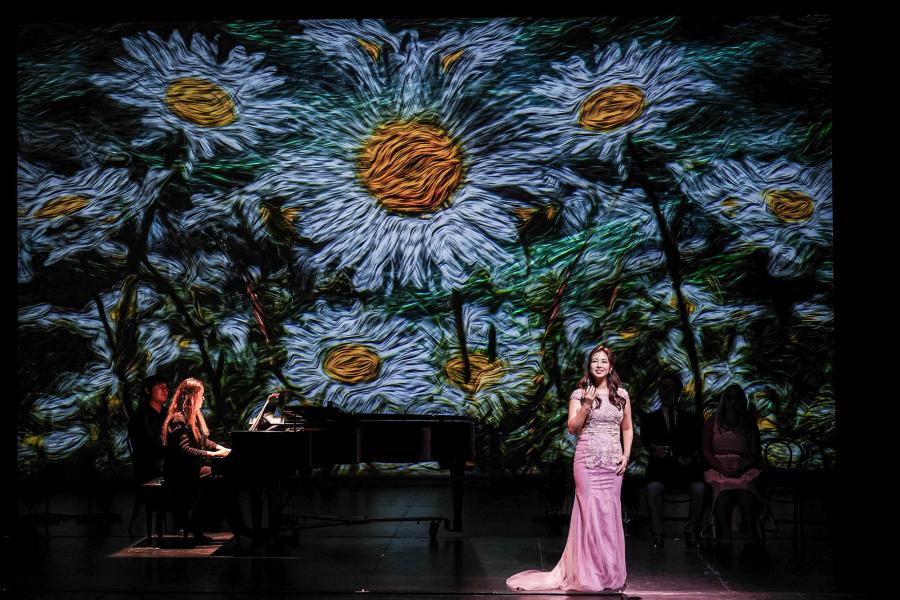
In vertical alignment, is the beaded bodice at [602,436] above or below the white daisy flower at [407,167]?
below

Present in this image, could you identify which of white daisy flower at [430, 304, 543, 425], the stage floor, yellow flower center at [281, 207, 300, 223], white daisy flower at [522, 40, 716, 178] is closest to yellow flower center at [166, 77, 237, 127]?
yellow flower center at [281, 207, 300, 223]

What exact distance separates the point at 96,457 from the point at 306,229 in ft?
9.49

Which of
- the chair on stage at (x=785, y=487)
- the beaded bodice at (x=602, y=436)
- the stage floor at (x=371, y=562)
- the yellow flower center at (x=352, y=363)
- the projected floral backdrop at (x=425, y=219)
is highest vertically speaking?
the projected floral backdrop at (x=425, y=219)

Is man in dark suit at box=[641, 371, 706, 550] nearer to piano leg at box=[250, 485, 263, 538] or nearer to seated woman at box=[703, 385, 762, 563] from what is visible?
seated woman at box=[703, 385, 762, 563]

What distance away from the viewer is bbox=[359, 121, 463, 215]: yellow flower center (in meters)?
9.38

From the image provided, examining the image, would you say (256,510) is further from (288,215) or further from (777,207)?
(777,207)

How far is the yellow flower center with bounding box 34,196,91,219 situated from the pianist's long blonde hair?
11.5 feet

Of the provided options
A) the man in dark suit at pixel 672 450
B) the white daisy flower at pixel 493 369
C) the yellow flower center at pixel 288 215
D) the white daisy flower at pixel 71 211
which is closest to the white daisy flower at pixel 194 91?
the white daisy flower at pixel 71 211

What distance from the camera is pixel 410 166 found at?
30.9 feet

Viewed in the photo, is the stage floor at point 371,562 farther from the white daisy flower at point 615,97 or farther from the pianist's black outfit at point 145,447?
the white daisy flower at point 615,97

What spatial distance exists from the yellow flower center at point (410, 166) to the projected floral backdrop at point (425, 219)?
0.8 inches

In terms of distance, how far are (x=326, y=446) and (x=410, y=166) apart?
12.1 ft

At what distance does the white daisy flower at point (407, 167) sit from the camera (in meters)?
9.31

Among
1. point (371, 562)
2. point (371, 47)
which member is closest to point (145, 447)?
point (371, 562)
